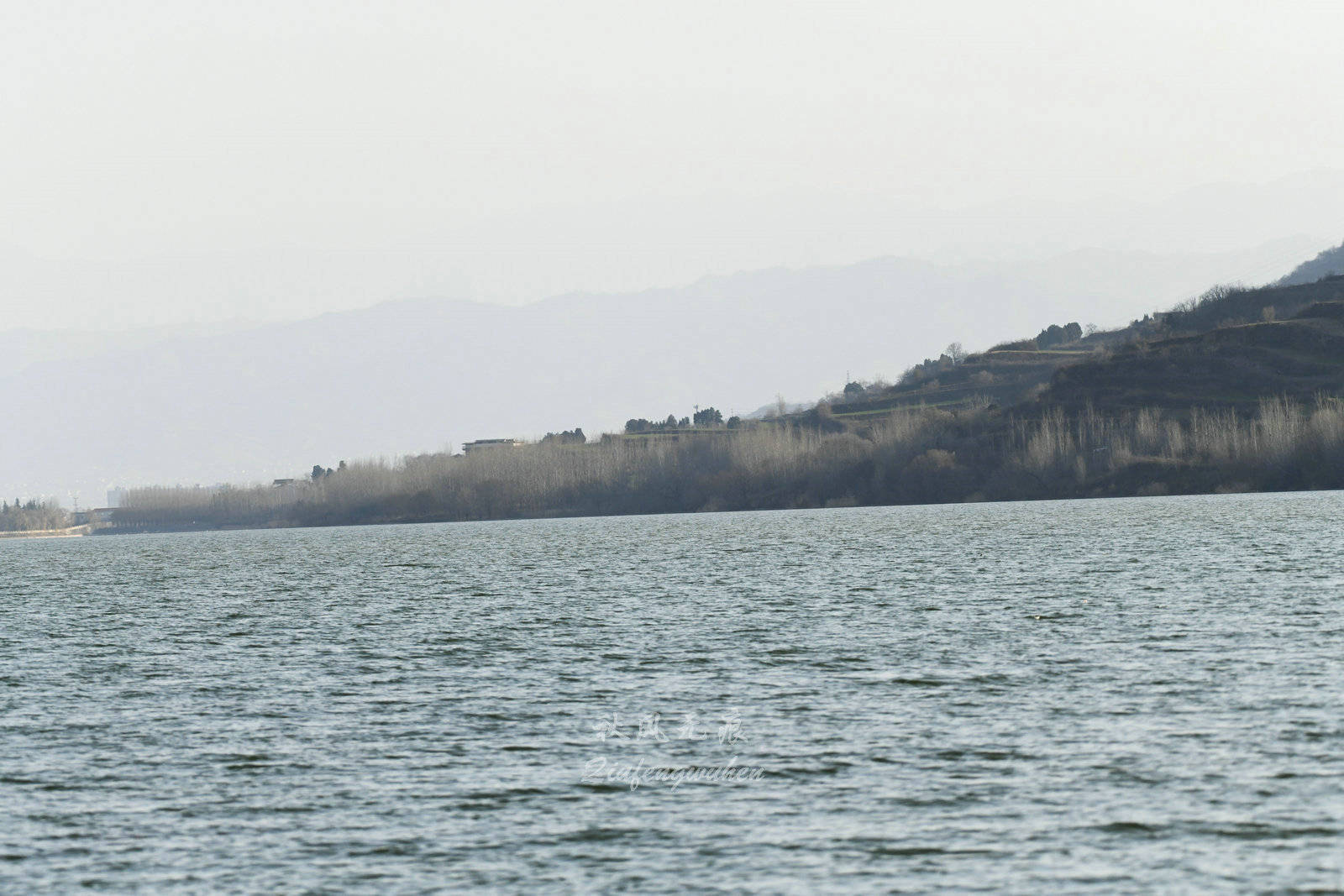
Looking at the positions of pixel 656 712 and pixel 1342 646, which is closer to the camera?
pixel 656 712

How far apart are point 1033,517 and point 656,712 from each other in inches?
5840

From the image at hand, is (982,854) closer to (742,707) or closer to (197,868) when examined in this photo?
(197,868)

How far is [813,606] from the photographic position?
6650 centimetres

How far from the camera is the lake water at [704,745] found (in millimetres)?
22703

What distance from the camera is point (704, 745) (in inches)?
1251

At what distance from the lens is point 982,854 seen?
22.5m

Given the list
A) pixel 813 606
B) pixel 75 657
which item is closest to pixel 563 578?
pixel 813 606

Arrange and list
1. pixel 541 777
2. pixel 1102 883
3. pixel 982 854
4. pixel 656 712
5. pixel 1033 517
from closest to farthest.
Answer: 1. pixel 1102 883
2. pixel 982 854
3. pixel 541 777
4. pixel 656 712
5. pixel 1033 517

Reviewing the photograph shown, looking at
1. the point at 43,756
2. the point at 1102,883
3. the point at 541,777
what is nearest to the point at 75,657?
the point at 43,756

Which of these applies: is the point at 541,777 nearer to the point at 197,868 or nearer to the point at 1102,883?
the point at 197,868

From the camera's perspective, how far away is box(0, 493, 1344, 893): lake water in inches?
894

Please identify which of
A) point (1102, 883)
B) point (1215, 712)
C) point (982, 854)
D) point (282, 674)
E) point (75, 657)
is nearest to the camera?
point (1102, 883)

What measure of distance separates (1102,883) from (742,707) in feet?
53.8

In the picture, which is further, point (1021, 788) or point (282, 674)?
point (282, 674)
